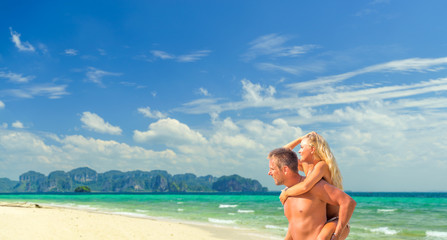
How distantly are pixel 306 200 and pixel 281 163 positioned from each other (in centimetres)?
32

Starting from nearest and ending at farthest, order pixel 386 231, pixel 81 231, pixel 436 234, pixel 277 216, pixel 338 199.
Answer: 1. pixel 338 199
2. pixel 81 231
3. pixel 436 234
4. pixel 386 231
5. pixel 277 216

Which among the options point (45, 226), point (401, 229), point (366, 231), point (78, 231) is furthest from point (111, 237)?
point (401, 229)

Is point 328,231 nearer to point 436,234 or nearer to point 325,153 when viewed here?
point 325,153

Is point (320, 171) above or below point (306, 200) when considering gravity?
above

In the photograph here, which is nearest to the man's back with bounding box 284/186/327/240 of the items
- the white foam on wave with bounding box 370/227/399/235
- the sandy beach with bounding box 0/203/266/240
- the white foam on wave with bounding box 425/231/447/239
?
the sandy beach with bounding box 0/203/266/240

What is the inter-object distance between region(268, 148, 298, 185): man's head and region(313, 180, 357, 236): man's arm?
205 millimetres

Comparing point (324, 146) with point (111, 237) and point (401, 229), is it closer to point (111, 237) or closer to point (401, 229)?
point (111, 237)

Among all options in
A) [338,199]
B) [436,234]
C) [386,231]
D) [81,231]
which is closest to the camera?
[338,199]

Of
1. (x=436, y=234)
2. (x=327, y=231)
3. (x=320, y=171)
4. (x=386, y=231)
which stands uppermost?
→ (x=320, y=171)

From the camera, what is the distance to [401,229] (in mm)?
22094

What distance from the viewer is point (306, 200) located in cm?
271

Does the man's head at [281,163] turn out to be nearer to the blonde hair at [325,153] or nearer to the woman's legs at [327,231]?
the blonde hair at [325,153]

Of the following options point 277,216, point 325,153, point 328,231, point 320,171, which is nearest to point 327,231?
point 328,231

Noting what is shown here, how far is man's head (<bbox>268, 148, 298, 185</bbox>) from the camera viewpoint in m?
2.63
